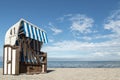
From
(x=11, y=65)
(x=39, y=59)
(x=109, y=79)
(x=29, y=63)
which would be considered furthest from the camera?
(x=39, y=59)

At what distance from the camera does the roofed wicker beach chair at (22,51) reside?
18922mm

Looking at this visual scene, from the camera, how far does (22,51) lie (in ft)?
65.4

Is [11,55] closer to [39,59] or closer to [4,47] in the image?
[4,47]

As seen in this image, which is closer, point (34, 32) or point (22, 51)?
point (22, 51)

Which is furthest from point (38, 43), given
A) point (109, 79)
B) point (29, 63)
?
point (109, 79)

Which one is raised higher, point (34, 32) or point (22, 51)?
point (34, 32)

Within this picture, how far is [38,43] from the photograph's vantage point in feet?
75.8

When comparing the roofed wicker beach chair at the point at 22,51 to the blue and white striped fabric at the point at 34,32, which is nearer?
the roofed wicker beach chair at the point at 22,51

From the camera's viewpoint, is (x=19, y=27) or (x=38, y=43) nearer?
(x=19, y=27)

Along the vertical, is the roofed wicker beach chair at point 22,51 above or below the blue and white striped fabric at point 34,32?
below

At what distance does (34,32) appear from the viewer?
2166cm

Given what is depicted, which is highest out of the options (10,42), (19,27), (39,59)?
(19,27)

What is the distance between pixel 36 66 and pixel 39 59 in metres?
0.91

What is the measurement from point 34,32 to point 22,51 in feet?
8.42
